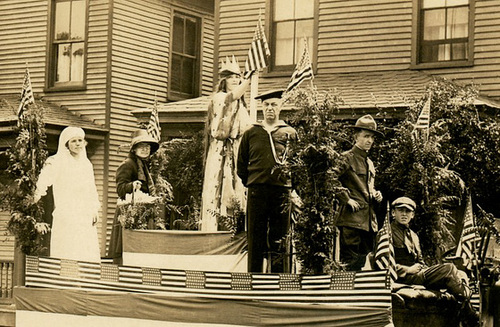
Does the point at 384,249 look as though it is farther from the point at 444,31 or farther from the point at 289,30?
the point at 289,30

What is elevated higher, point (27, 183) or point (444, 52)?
point (444, 52)

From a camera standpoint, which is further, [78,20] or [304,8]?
[78,20]

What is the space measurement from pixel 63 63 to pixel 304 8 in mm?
5499

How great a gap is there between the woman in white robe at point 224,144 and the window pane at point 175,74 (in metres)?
9.48

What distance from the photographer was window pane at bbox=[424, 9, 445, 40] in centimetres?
1573

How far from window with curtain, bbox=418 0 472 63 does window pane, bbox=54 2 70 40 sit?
769 cm

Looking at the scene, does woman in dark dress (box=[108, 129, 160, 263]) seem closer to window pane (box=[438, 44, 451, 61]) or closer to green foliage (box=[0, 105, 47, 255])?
green foliage (box=[0, 105, 47, 255])

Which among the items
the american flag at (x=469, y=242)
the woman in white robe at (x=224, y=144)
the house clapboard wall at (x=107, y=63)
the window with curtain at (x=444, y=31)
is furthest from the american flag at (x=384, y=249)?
the house clapboard wall at (x=107, y=63)

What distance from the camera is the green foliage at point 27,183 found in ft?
40.2

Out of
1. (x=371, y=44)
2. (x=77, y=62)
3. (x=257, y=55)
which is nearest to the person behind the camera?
(x=257, y=55)

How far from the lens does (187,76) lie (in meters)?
21.0

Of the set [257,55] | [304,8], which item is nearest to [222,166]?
[257,55]

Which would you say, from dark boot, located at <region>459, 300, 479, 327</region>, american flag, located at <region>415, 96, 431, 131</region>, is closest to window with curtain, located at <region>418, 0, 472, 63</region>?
american flag, located at <region>415, 96, 431, 131</region>

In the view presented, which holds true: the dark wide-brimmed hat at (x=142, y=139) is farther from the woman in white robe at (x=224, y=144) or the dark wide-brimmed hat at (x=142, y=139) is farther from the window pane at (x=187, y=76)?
the window pane at (x=187, y=76)
